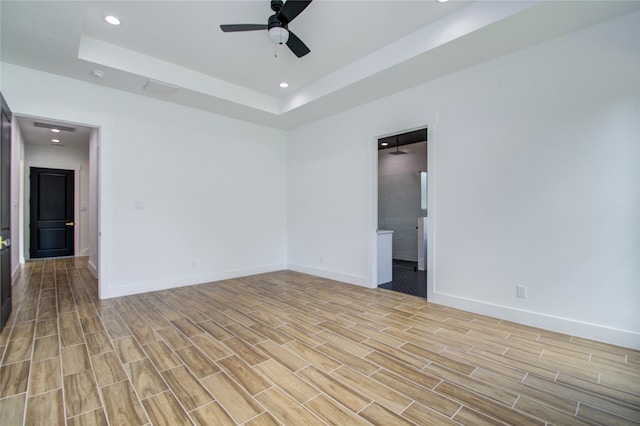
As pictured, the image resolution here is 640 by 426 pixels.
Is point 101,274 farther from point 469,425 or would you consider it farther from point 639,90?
point 639,90

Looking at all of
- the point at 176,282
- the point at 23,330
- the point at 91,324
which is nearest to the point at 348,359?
the point at 91,324

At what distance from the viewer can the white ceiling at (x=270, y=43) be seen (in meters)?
2.63

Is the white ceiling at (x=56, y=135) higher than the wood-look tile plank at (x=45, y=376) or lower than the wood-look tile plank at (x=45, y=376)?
higher

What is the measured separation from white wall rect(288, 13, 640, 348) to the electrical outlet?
0.14 feet

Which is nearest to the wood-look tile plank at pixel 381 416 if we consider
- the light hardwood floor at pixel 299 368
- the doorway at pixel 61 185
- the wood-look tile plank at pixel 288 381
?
the light hardwood floor at pixel 299 368

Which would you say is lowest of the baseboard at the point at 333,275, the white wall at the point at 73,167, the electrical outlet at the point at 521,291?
the baseboard at the point at 333,275

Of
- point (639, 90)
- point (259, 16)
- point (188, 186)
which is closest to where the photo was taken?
point (639, 90)

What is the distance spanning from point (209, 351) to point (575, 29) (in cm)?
441

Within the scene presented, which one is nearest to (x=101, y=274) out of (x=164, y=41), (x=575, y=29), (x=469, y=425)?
(x=164, y=41)

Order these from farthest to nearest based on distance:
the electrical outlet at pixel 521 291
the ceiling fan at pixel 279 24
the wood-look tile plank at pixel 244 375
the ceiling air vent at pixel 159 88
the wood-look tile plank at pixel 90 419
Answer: the ceiling air vent at pixel 159 88 < the electrical outlet at pixel 521 291 < the ceiling fan at pixel 279 24 < the wood-look tile plank at pixel 244 375 < the wood-look tile plank at pixel 90 419

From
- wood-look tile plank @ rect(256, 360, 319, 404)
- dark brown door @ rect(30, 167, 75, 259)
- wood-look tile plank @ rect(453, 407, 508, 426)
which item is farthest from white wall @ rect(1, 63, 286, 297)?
dark brown door @ rect(30, 167, 75, 259)

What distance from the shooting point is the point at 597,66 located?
8.79 ft

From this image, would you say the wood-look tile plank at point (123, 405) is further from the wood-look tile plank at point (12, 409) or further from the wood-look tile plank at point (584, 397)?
the wood-look tile plank at point (584, 397)

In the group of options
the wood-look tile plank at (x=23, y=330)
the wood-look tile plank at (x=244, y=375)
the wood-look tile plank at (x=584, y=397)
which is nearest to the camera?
the wood-look tile plank at (x=584, y=397)
